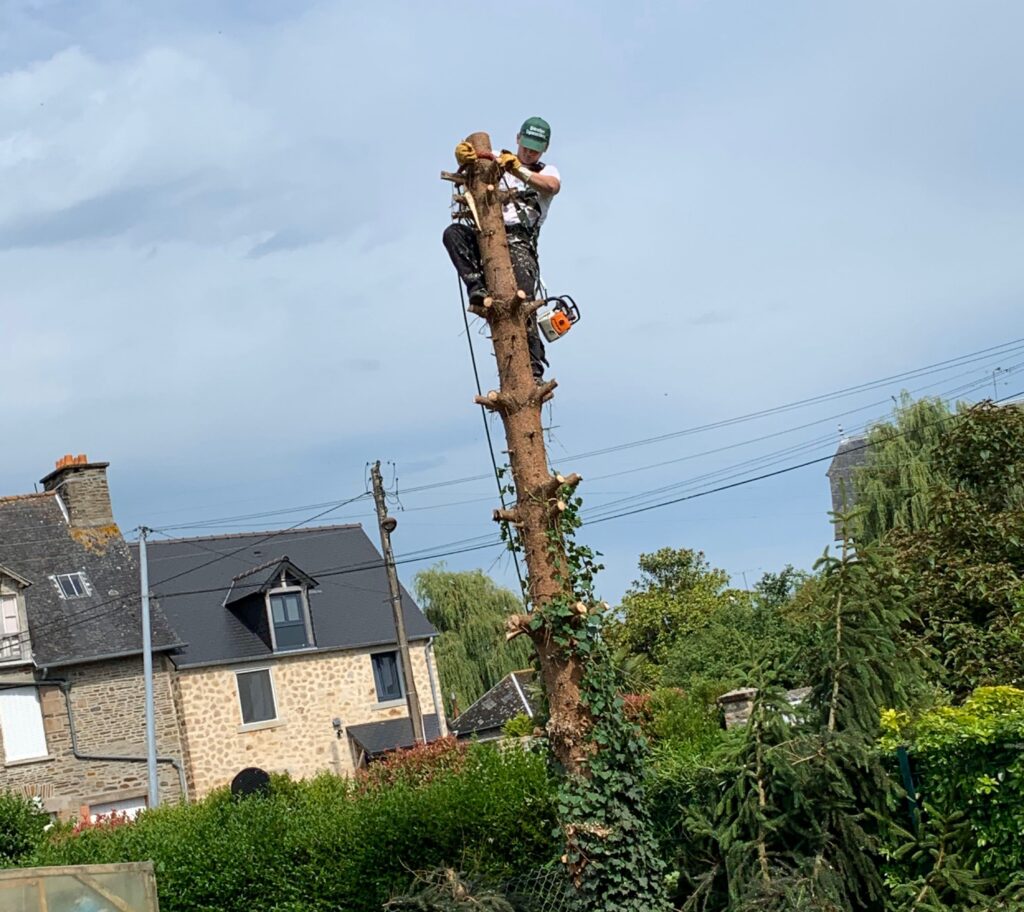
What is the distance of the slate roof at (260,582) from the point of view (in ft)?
107

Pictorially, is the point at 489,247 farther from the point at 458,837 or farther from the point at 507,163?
the point at 458,837

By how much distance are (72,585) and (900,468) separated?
19325 millimetres

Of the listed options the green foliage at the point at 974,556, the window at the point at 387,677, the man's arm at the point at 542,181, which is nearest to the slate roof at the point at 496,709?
the window at the point at 387,677

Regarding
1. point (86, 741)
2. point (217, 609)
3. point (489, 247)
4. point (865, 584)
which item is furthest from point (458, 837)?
point (217, 609)

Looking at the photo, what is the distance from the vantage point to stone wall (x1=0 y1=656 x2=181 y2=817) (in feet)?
97.1

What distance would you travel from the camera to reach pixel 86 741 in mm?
30109

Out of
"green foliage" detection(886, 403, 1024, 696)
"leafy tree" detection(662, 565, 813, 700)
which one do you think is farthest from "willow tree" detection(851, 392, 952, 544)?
"green foliage" detection(886, 403, 1024, 696)

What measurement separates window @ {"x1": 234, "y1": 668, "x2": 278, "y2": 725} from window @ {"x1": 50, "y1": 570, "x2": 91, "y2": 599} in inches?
164

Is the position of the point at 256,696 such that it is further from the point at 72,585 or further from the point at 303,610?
the point at 72,585

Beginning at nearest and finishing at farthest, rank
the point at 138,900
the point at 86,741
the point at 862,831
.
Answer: the point at 862,831, the point at 138,900, the point at 86,741

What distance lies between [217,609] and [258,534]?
11.3ft

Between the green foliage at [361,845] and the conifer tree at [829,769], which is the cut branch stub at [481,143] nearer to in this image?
the conifer tree at [829,769]

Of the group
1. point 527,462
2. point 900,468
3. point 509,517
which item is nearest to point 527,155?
point 527,462

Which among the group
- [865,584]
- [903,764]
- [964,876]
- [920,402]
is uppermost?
[920,402]
